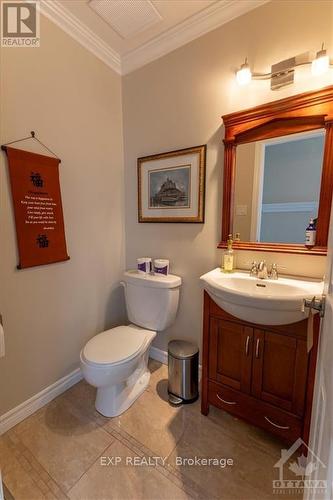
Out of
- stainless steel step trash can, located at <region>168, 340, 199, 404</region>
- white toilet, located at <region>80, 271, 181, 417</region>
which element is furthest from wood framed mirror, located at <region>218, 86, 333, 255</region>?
stainless steel step trash can, located at <region>168, 340, 199, 404</region>

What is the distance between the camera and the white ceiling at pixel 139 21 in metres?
1.35

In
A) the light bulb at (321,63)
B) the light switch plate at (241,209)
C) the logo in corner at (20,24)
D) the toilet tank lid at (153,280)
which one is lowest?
the toilet tank lid at (153,280)

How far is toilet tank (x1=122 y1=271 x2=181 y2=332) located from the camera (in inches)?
64.5

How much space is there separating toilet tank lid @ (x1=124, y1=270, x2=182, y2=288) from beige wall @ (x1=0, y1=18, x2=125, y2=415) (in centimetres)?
29

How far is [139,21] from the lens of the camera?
1.47m

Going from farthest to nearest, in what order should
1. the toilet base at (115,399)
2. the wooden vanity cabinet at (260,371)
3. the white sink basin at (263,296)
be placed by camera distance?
the toilet base at (115,399)
the wooden vanity cabinet at (260,371)
the white sink basin at (263,296)

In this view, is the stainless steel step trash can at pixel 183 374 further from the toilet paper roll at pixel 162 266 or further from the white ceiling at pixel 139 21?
the white ceiling at pixel 139 21

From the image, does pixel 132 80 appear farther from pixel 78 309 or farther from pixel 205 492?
pixel 205 492

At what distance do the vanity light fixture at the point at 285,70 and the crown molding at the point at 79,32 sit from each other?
1018 mm

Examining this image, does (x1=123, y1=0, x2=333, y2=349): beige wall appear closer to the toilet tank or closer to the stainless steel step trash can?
the toilet tank

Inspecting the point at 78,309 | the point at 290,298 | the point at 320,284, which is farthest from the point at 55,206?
the point at 320,284

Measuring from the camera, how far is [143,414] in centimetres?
145

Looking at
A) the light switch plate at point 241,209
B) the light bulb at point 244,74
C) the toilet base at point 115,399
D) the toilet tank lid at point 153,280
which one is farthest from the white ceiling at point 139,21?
the toilet base at point 115,399

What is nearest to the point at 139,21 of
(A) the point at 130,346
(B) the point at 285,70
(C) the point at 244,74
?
(C) the point at 244,74
